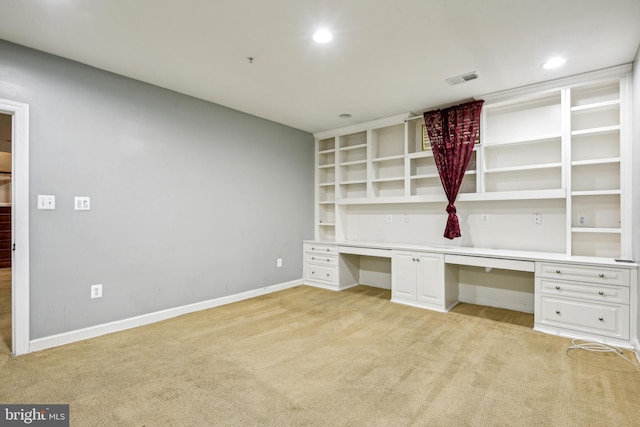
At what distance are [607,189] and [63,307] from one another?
5315 mm

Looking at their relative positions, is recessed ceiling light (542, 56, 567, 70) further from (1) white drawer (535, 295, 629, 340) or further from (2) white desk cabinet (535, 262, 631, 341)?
(1) white drawer (535, 295, 629, 340)

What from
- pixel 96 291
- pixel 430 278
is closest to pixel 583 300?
pixel 430 278

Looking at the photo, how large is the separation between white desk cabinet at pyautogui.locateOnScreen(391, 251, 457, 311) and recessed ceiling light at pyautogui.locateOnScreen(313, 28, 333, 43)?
266 cm

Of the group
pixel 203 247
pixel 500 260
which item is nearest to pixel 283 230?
pixel 203 247

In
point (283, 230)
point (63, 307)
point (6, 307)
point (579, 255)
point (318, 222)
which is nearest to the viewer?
point (63, 307)

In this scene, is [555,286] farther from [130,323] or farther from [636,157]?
[130,323]

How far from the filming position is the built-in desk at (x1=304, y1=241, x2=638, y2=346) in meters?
2.84

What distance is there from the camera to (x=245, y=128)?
14.8 feet

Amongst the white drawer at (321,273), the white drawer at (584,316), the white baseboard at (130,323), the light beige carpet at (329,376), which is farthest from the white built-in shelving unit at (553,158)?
the white baseboard at (130,323)

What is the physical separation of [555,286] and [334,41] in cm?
305

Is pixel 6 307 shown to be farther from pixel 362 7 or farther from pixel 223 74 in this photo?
pixel 362 7

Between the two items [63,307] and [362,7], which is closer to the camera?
[362,7]

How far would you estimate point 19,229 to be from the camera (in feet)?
8.84

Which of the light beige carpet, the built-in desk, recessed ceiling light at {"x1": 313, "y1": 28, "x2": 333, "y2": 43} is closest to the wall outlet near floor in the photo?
the light beige carpet
